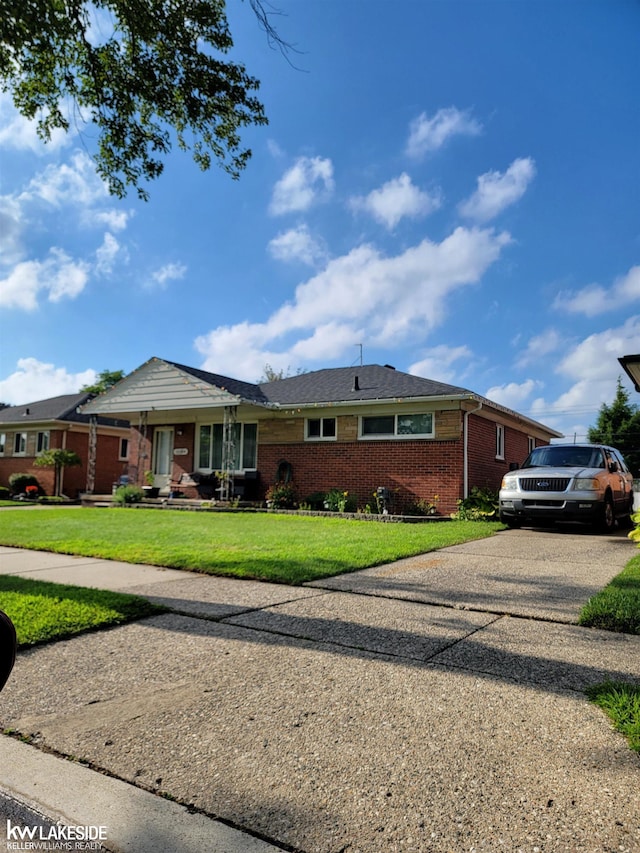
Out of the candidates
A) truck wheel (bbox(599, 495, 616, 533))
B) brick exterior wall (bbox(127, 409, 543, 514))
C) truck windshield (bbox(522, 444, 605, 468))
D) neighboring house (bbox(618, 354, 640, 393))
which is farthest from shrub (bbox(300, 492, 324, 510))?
neighboring house (bbox(618, 354, 640, 393))

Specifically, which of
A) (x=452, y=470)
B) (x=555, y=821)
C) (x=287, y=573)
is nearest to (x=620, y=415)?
(x=452, y=470)

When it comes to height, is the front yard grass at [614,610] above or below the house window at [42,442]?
below

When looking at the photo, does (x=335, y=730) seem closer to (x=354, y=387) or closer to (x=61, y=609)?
(x=61, y=609)

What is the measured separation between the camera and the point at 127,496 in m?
19.2

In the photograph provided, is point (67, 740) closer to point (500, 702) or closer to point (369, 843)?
point (369, 843)

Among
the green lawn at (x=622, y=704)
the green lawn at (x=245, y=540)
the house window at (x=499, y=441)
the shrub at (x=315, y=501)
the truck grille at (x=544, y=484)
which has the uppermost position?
the house window at (x=499, y=441)

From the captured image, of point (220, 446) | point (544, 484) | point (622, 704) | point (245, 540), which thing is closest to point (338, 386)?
point (220, 446)

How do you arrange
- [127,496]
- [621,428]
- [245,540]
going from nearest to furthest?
[245,540] → [127,496] → [621,428]

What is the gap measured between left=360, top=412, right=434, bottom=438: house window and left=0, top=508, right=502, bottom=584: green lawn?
3339 mm

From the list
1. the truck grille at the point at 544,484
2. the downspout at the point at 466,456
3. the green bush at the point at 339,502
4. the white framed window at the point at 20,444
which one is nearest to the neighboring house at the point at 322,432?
the downspout at the point at 466,456

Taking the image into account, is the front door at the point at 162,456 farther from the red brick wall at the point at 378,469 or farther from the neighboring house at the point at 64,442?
the neighboring house at the point at 64,442

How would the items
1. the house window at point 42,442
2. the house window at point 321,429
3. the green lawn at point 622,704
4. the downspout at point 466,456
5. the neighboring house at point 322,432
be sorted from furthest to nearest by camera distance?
the house window at point 42,442
the house window at point 321,429
the neighboring house at point 322,432
the downspout at point 466,456
the green lawn at point 622,704

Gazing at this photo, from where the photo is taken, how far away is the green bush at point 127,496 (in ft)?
62.8

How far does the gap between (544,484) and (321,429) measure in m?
7.74
